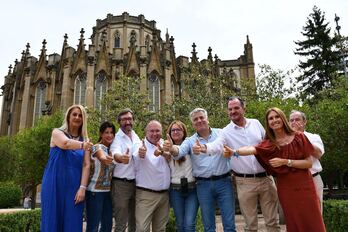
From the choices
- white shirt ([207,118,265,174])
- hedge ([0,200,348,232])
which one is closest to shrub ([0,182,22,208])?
→ hedge ([0,200,348,232])

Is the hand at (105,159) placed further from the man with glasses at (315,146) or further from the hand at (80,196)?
the man with glasses at (315,146)

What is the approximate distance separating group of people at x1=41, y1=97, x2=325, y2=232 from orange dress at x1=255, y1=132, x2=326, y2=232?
1cm

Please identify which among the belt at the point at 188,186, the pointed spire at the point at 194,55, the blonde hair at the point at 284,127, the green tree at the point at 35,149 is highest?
the pointed spire at the point at 194,55

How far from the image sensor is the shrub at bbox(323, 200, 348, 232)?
600cm

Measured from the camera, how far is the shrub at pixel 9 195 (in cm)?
2076

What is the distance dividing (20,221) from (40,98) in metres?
28.8

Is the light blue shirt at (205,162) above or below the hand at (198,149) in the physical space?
below

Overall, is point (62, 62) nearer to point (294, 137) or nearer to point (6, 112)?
point (6, 112)

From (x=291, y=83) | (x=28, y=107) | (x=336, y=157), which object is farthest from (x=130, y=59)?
(x=336, y=157)

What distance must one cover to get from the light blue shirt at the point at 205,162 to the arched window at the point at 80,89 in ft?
89.2

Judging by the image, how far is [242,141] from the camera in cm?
462

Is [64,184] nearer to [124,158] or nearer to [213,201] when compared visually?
[124,158]

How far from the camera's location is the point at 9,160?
26672 millimetres

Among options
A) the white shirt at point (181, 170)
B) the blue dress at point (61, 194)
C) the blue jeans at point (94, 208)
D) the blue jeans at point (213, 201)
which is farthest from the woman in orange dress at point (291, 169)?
the blue dress at point (61, 194)
